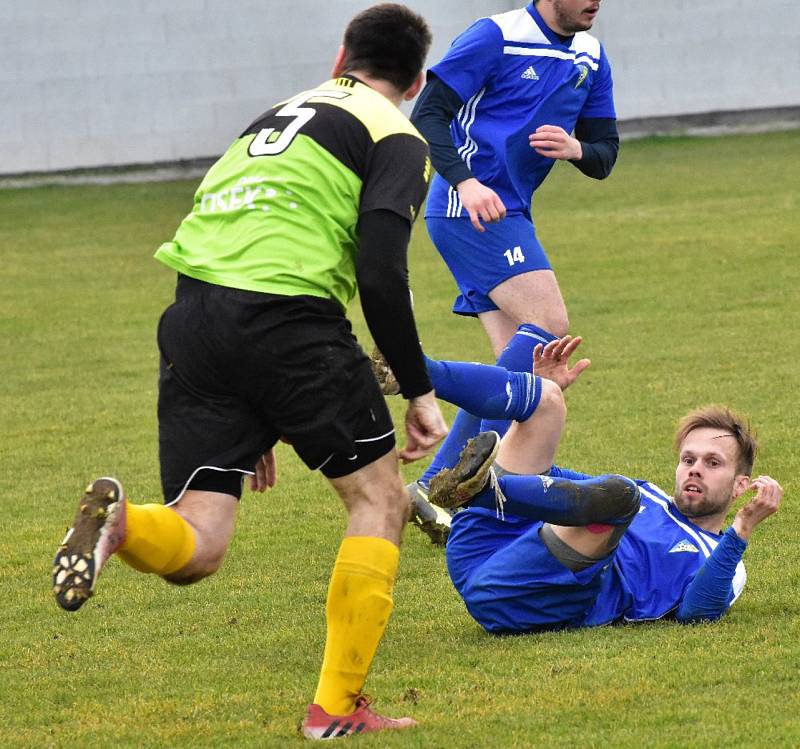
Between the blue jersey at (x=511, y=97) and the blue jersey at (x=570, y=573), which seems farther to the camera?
the blue jersey at (x=511, y=97)

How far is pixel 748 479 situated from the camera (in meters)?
4.94

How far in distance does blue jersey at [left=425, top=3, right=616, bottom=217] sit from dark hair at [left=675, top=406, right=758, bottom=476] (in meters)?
1.49

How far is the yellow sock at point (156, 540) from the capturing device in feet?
11.9

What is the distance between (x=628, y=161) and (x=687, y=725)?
58.9 ft

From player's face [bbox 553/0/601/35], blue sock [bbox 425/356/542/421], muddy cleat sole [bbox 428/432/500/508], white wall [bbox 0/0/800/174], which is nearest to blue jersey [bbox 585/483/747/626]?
blue sock [bbox 425/356/542/421]

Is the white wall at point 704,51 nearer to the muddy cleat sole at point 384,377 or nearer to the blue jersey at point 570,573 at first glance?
the muddy cleat sole at point 384,377

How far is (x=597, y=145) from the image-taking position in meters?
6.32

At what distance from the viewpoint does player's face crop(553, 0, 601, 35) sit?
5875mm

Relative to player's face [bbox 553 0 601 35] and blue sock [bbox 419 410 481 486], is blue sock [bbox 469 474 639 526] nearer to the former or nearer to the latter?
blue sock [bbox 419 410 481 486]

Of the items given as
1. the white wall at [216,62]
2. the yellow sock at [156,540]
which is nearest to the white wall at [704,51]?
the white wall at [216,62]

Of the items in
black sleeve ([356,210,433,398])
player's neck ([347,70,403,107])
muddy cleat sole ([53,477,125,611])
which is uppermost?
player's neck ([347,70,403,107])

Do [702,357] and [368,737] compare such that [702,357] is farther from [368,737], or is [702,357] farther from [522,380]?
[368,737]

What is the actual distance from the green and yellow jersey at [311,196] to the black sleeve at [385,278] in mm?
43

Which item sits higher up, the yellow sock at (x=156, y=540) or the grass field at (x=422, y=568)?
the yellow sock at (x=156, y=540)
